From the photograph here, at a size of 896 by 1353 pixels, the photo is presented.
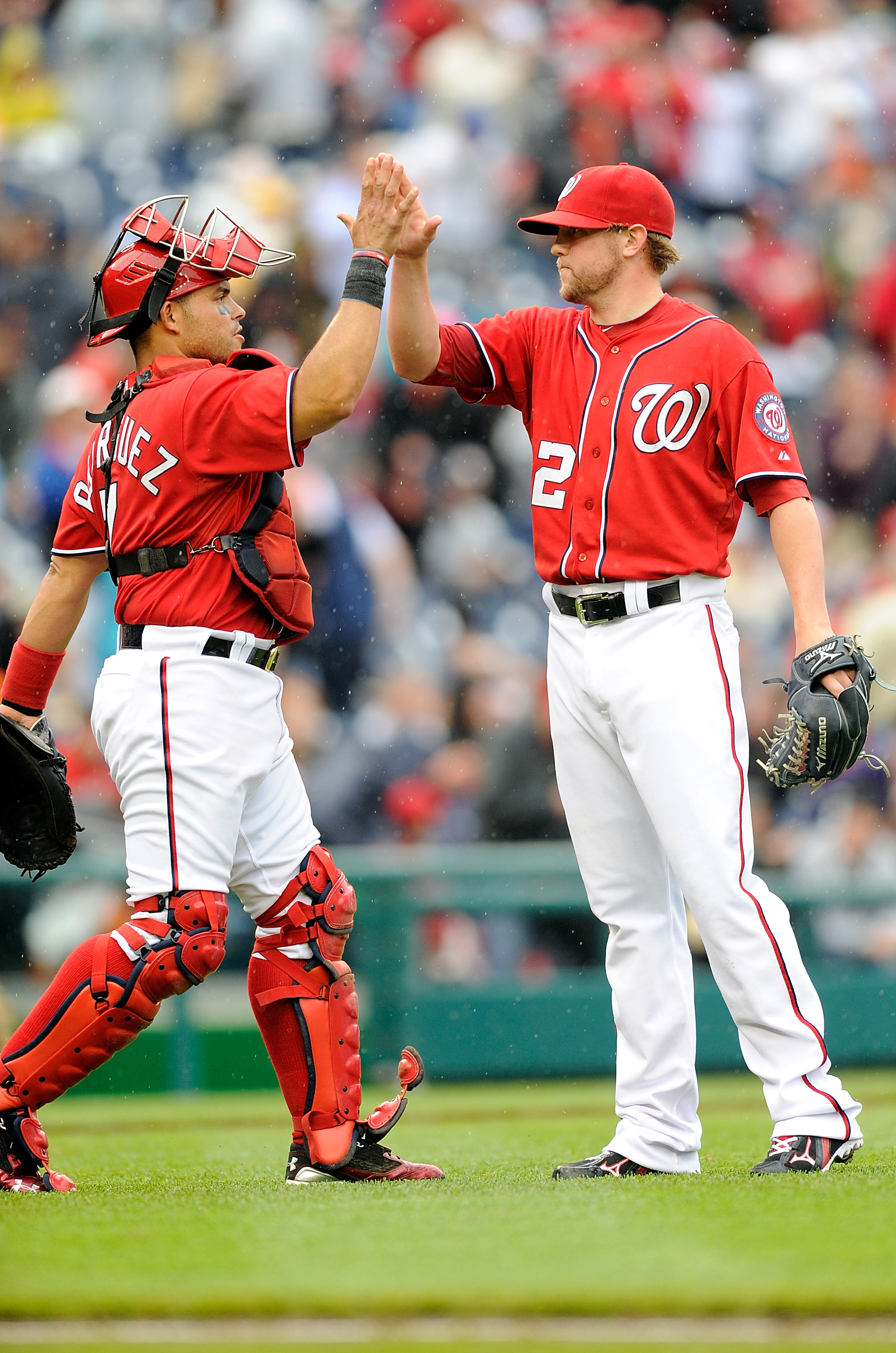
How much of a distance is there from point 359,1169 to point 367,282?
5.96 ft

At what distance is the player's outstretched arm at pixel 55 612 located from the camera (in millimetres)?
3705

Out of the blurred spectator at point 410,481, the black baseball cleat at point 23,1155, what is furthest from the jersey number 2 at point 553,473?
the blurred spectator at point 410,481

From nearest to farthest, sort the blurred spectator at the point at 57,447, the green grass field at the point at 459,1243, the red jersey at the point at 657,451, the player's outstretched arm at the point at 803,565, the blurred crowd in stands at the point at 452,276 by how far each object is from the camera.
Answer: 1. the green grass field at the point at 459,1243
2. the player's outstretched arm at the point at 803,565
3. the red jersey at the point at 657,451
4. the blurred crowd in stands at the point at 452,276
5. the blurred spectator at the point at 57,447

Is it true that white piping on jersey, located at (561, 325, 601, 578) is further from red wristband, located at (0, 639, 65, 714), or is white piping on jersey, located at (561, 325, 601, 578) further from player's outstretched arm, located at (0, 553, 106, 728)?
red wristband, located at (0, 639, 65, 714)

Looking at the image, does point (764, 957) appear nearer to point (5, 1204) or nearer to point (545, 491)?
point (545, 491)

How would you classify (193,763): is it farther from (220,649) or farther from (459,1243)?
(459,1243)

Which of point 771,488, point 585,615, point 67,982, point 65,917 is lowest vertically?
point 65,917

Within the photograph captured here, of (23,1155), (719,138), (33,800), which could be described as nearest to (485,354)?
(33,800)

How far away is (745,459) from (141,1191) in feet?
6.32

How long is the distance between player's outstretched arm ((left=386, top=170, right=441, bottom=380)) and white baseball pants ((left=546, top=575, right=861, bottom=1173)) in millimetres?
605

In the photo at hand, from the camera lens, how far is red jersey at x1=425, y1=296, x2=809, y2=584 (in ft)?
11.4

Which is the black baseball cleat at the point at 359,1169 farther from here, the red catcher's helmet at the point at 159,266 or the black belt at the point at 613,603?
the red catcher's helmet at the point at 159,266

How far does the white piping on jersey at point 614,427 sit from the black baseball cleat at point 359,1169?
130cm

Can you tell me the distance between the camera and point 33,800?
3.73 m
